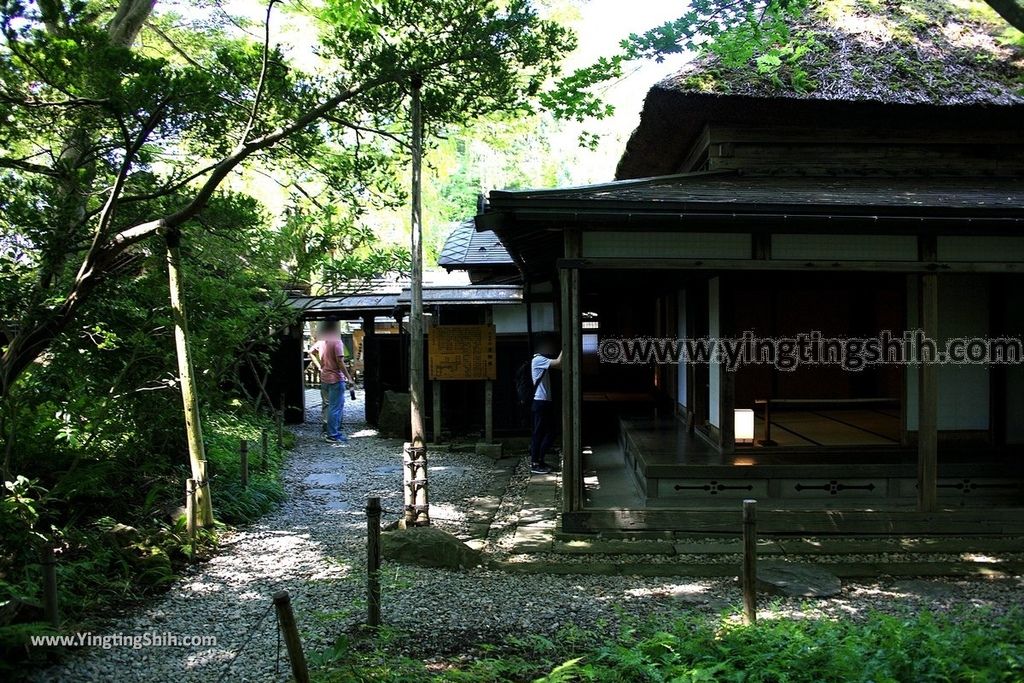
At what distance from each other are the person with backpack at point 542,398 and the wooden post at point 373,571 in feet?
A: 15.8

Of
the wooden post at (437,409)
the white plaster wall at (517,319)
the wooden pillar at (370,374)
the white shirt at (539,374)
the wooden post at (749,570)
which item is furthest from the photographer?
the wooden pillar at (370,374)

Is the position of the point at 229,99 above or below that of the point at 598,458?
above

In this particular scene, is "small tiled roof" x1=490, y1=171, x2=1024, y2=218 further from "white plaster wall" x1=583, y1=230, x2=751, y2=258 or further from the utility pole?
the utility pole

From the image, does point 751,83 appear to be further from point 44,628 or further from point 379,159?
point 44,628

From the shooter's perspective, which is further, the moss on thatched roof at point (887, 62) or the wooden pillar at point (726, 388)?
the moss on thatched roof at point (887, 62)

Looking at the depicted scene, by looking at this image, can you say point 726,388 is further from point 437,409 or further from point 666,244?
point 437,409

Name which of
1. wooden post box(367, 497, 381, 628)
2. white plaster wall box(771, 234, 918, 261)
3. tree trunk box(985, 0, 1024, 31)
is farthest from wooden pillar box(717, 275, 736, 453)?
tree trunk box(985, 0, 1024, 31)

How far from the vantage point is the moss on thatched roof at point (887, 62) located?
8.33 meters

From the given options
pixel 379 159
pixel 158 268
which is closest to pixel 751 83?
pixel 379 159

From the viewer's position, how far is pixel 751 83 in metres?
8.34

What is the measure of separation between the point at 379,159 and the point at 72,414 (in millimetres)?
4129

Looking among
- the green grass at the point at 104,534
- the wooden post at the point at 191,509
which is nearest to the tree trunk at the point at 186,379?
the wooden post at the point at 191,509

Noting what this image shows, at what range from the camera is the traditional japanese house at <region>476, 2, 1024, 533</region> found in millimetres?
6746

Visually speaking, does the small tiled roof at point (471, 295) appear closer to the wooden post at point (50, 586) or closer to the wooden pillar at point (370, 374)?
the wooden pillar at point (370, 374)
